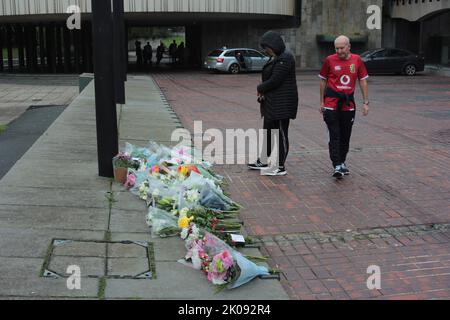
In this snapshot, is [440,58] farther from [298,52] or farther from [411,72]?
[298,52]

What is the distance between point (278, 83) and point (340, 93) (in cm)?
75

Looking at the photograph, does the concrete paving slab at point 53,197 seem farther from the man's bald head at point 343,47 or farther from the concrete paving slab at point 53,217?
the man's bald head at point 343,47

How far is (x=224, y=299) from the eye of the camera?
145 inches

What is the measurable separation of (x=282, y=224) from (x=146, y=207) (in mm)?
1330

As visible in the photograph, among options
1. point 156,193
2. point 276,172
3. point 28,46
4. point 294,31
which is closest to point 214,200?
point 156,193

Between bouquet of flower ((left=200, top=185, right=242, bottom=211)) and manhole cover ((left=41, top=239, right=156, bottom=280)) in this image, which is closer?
manhole cover ((left=41, top=239, right=156, bottom=280))

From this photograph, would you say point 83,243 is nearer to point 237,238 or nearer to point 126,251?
point 126,251

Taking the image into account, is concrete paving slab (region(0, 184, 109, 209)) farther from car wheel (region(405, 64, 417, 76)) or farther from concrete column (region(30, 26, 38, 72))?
concrete column (region(30, 26, 38, 72))

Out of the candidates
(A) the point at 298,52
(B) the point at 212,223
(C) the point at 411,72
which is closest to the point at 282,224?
(B) the point at 212,223

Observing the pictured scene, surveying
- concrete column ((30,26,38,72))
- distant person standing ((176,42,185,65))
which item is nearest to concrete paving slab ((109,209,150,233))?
concrete column ((30,26,38,72))

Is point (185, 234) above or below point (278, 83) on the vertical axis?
below

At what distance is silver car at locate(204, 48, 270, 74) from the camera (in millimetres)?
27906

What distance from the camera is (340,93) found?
668 cm

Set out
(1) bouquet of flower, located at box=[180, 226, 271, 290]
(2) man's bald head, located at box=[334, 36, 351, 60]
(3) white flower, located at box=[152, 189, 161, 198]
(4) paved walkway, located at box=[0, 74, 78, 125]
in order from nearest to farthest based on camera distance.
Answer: (1) bouquet of flower, located at box=[180, 226, 271, 290] → (3) white flower, located at box=[152, 189, 161, 198] → (2) man's bald head, located at box=[334, 36, 351, 60] → (4) paved walkway, located at box=[0, 74, 78, 125]
